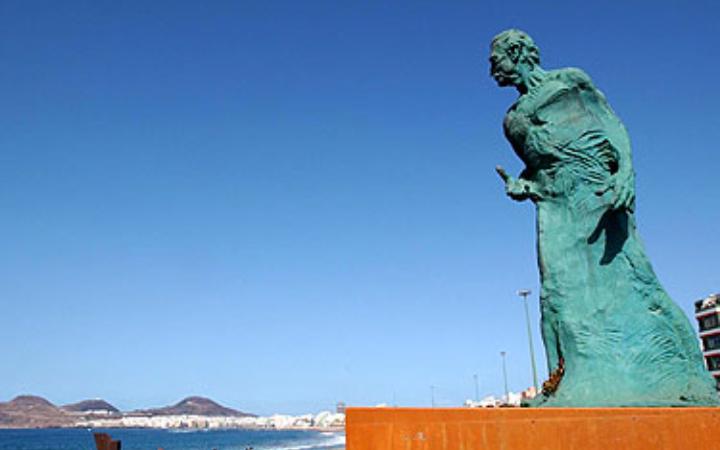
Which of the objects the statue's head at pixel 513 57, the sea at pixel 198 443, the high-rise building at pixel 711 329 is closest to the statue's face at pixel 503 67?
the statue's head at pixel 513 57

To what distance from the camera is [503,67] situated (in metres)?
8.28

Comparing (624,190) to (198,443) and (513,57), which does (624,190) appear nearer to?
(513,57)

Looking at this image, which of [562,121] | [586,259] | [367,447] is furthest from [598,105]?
[367,447]

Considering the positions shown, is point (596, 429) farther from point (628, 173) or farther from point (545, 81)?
point (545, 81)

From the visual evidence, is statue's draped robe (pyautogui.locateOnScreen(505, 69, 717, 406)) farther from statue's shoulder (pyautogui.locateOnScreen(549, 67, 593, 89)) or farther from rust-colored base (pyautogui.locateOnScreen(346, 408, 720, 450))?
rust-colored base (pyautogui.locateOnScreen(346, 408, 720, 450))

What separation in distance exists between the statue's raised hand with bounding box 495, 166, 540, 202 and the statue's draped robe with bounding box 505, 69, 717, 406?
0.04 meters

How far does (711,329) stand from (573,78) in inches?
1774

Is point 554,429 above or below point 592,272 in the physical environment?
below

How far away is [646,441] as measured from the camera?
5.39 m

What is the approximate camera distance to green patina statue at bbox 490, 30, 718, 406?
684 centimetres

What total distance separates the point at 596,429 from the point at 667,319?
7.94 ft

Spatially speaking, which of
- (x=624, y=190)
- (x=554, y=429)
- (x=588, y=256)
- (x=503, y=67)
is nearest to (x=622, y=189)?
(x=624, y=190)

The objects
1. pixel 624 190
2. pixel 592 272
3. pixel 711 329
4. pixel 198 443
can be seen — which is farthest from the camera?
pixel 198 443

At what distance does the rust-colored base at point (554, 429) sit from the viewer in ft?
17.4
